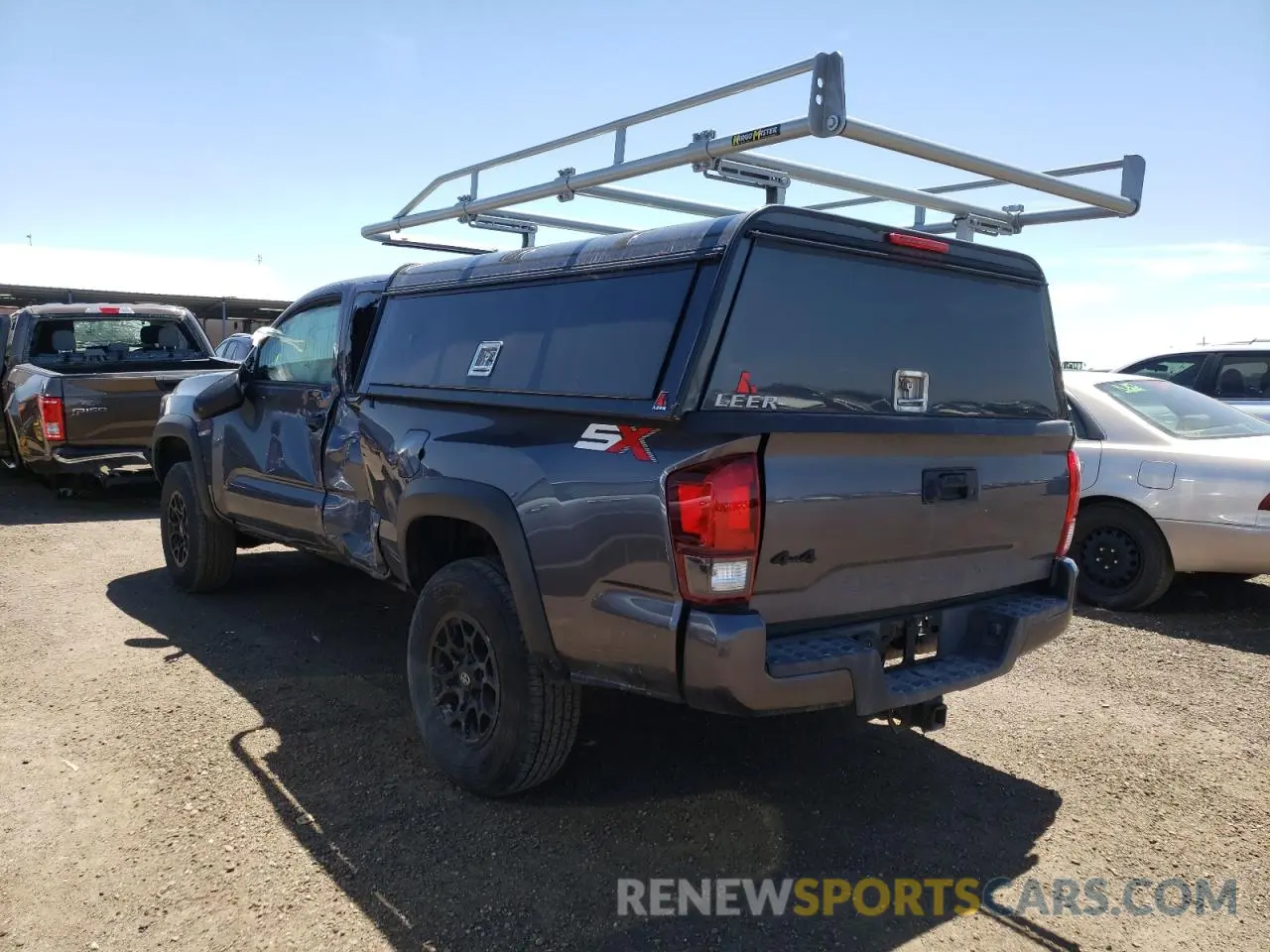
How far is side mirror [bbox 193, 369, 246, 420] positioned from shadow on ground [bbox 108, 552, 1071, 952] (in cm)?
158

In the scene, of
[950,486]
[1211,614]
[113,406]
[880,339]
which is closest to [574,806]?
[950,486]

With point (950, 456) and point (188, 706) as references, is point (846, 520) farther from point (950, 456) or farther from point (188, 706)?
point (188, 706)

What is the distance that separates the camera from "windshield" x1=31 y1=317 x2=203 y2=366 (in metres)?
9.99

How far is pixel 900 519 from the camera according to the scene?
3.16 metres

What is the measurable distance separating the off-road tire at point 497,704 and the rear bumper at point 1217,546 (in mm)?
4351

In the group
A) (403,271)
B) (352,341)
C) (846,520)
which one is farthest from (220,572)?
(846,520)

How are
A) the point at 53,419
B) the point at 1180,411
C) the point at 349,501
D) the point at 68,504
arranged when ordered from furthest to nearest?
the point at 68,504 → the point at 53,419 → the point at 1180,411 → the point at 349,501

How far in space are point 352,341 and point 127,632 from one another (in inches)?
91.5

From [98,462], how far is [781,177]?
26.4 feet

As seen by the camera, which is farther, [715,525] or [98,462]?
[98,462]

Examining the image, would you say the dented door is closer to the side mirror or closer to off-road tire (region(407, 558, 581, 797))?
the side mirror

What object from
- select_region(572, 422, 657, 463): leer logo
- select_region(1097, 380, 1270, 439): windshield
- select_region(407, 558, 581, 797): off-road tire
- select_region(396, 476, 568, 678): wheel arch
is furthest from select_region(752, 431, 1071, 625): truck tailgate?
select_region(1097, 380, 1270, 439): windshield

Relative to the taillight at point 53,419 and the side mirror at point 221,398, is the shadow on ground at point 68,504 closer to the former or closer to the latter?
the taillight at point 53,419

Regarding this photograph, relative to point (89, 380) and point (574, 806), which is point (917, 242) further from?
point (89, 380)
